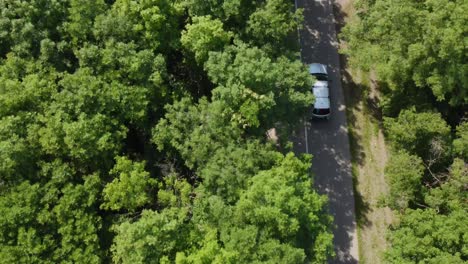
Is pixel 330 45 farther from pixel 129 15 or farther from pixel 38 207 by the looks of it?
pixel 38 207

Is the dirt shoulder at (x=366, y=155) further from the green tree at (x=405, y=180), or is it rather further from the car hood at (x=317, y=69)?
the green tree at (x=405, y=180)

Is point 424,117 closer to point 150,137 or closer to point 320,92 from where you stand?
point 320,92

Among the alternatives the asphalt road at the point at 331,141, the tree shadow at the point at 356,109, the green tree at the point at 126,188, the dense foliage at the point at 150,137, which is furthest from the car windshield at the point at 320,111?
the green tree at the point at 126,188

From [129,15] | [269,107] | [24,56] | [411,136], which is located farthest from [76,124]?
[411,136]

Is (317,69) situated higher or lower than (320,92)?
higher

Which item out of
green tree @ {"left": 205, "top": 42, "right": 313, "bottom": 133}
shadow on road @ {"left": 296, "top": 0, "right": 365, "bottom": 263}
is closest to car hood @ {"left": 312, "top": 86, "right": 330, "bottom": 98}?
shadow on road @ {"left": 296, "top": 0, "right": 365, "bottom": 263}

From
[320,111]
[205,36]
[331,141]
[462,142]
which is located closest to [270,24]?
[205,36]
